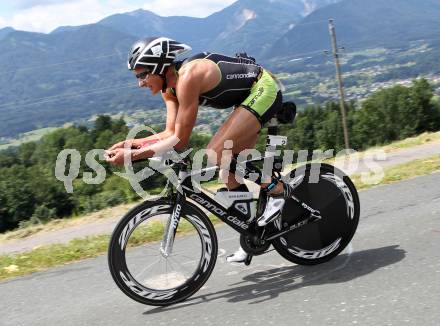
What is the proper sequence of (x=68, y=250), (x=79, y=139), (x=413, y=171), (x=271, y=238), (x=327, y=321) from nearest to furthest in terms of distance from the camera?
(x=327, y=321)
(x=271, y=238)
(x=68, y=250)
(x=413, y=171)
(x=79, y=139)

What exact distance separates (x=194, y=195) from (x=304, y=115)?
94.8 m

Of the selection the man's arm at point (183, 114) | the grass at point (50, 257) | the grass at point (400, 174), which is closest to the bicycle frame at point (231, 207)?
the man's arm at point (183, 114)

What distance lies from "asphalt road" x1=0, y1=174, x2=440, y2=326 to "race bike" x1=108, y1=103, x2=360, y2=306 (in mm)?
176

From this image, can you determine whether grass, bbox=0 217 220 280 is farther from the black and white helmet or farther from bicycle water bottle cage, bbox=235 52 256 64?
bicycle water bottle cage, bbox=235 52 256 64

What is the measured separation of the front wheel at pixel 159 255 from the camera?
14.4 feet

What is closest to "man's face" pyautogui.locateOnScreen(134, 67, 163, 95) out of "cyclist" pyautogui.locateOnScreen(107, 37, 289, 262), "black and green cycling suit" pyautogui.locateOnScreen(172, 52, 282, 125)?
"cyclist" pyautogui.locateOnScreen(107, 37, 289, 262)

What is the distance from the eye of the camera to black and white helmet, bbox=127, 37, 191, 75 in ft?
14.2

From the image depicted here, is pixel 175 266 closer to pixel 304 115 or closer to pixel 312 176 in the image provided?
pixel 312 176

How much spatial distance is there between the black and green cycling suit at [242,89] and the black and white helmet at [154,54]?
0.16 meters

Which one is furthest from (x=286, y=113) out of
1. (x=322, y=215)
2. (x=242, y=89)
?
(x=322, y=215)

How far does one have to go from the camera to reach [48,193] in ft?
186

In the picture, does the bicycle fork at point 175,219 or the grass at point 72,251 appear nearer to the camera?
the bicycle fork at point 175,219

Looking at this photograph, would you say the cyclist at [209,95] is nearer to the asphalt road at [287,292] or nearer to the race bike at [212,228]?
the race bike at [212,228]

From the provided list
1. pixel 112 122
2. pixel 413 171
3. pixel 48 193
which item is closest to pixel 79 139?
pixel 112 122
